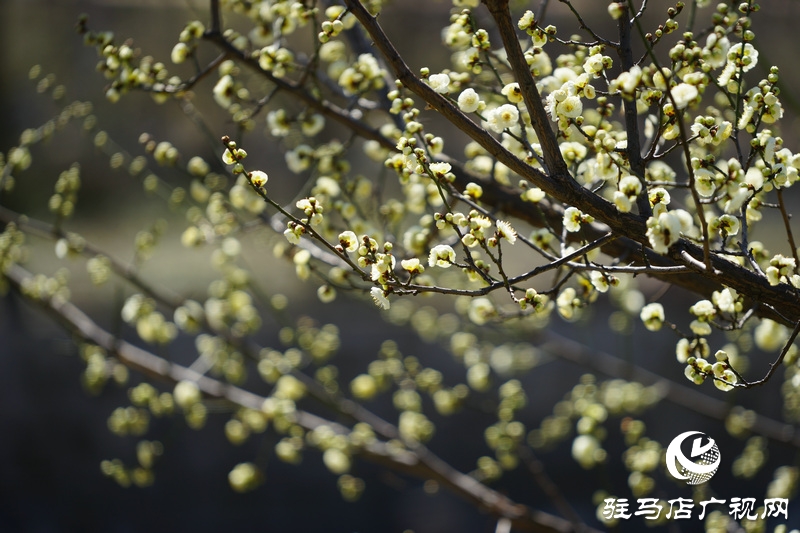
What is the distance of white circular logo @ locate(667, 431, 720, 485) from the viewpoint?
115 centimetres

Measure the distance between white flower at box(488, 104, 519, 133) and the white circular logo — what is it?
70 centimetres

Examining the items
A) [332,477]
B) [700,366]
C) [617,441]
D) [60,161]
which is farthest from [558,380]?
[60,161]

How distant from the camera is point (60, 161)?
3.52 meters

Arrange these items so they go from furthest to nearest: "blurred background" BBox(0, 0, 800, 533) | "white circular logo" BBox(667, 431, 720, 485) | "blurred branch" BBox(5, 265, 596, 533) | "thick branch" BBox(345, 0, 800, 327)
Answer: "blurred background" BBox(0, 0, 800, 533) < "blurred branch" BBox(5, 265, 596, 533) < "white circular logo" BBox(667, 431, 720, 485) < "thick branch" BBox(345, 0, 800, 327)

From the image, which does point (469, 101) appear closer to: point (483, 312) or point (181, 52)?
point (483, 312)

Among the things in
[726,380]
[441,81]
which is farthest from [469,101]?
[726,380]

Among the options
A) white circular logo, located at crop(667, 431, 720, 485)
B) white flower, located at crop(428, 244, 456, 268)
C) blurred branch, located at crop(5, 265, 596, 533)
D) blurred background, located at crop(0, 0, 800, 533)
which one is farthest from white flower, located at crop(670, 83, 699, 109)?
blurred background, located at crop(0, 0, 800, 533)

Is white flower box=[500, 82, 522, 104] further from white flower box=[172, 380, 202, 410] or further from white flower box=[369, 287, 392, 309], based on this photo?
white flower box=[172, 380, 202, 410]

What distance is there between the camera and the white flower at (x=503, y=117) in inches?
30.3

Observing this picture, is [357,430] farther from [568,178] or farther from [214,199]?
[568,178]

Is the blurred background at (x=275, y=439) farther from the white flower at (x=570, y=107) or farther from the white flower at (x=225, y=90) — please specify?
the white flower at (x=570, y=107)

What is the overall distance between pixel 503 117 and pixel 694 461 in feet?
2.50

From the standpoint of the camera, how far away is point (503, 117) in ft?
2.53

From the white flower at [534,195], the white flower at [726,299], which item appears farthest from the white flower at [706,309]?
the white flower at [534,195]
